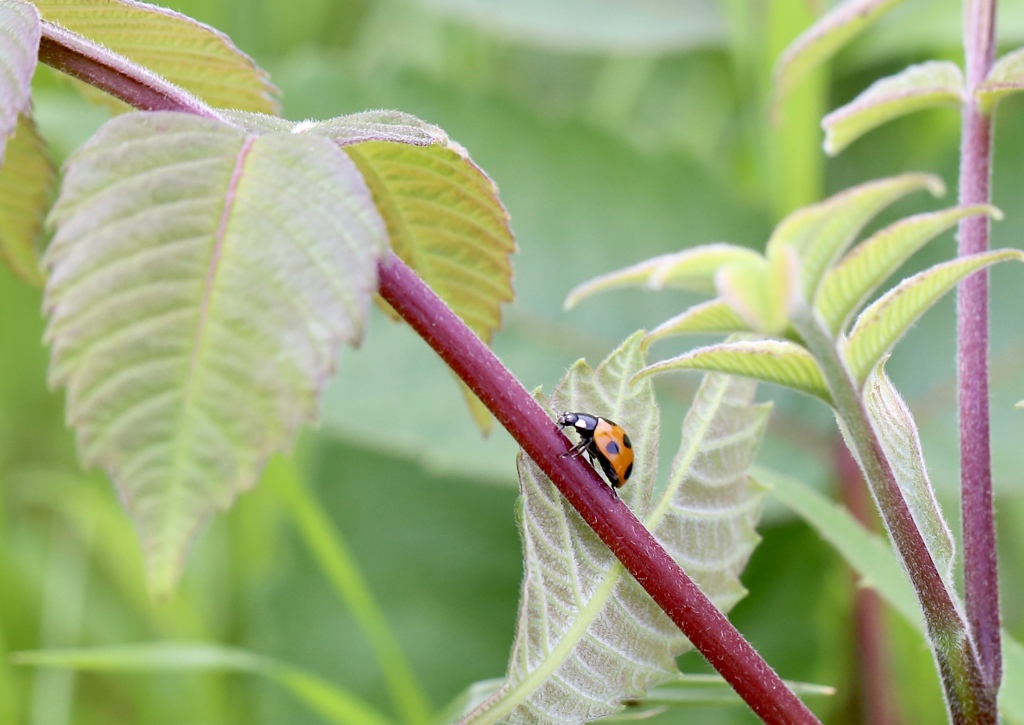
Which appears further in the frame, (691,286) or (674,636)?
(674,636)

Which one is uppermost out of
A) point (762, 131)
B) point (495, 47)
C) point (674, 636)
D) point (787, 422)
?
point (495, 47)

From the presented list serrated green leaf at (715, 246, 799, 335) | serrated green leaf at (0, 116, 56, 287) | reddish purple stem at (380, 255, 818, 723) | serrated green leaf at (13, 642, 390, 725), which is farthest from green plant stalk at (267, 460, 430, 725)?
serrated green leaf at (715, 246, 799, 335)

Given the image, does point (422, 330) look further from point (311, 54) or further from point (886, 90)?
point (311, 54)

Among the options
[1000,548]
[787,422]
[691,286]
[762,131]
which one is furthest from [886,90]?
[1000,548]

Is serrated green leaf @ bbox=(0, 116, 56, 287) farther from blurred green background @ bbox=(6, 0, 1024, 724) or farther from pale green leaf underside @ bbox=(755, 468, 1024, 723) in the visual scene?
blurred green background @ bbox=(6, 0, 1024, 724)

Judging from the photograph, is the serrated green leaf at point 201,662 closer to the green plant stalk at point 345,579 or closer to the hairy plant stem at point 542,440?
the green plant stalk at point 345,579
